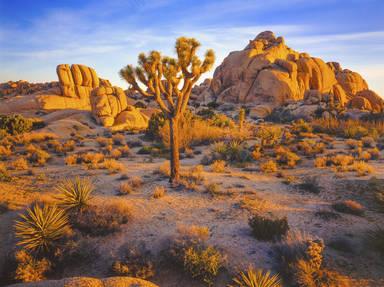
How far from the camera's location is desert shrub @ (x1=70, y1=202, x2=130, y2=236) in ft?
18.2

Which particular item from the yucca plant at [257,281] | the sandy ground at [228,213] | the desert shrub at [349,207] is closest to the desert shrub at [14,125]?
the sandy ground at [228,213]

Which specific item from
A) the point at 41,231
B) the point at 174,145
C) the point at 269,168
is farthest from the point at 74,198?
the point at 269,168

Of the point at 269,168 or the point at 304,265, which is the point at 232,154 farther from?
the point at 304,265

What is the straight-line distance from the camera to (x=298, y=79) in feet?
156

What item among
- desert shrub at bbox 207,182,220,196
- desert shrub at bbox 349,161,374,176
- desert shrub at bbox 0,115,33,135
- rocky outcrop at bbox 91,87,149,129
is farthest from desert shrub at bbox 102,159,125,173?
rocky outcrop at bbox 91,87,149,129

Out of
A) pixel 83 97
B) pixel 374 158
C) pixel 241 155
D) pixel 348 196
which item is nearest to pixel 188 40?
pixel 241 155

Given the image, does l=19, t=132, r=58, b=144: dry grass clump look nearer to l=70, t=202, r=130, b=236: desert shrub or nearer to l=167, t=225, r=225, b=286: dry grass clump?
l=70, t=202, r=130, b=236: desert shrub

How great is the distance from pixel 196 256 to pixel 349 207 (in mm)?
4463

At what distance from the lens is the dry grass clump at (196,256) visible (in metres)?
4.20

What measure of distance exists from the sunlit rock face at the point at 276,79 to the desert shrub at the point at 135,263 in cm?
4188

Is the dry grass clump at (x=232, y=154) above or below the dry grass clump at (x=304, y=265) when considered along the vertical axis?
above

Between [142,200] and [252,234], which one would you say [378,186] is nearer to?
[252,234]

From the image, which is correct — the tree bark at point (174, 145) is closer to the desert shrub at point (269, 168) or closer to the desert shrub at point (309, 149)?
the desert shrub at point (269, 168)

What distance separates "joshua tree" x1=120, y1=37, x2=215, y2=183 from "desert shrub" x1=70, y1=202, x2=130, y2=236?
2768 millimetres
